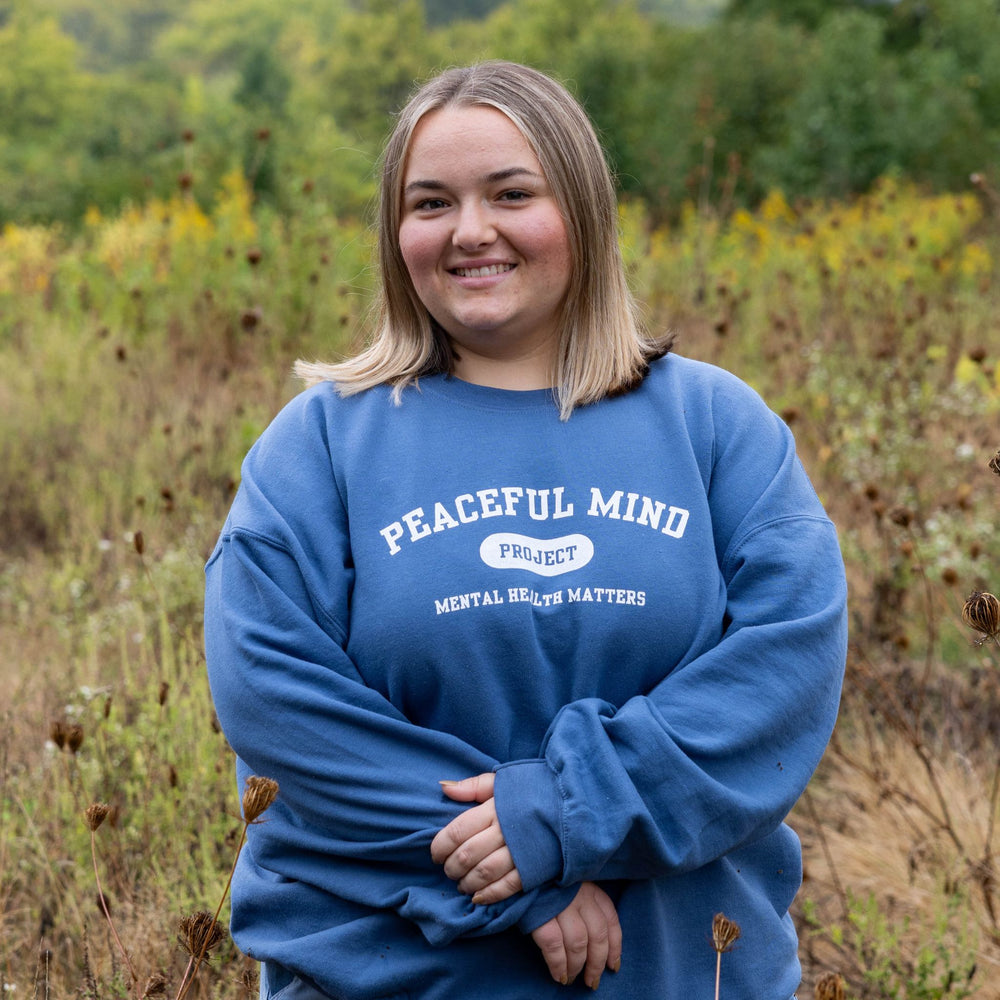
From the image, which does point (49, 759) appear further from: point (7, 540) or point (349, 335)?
point (349, 335)

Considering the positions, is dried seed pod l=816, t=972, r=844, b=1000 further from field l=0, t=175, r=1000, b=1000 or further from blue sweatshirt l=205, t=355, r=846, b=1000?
field l=0, t=175, r=1000, b=1000

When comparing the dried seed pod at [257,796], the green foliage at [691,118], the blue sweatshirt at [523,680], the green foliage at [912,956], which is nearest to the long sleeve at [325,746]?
the blue sweatshirt at [523,680]

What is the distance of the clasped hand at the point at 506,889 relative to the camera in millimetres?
1538

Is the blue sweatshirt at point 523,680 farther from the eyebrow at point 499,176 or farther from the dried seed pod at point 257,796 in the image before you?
the eyebrow at point 499,176

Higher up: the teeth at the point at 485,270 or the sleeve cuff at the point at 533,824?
the teeth at the point at 485,270

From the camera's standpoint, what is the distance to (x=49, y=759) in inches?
113

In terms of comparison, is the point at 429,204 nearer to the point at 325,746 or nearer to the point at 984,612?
the point at 325,746

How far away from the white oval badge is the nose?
48cm

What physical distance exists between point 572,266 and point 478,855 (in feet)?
3.21

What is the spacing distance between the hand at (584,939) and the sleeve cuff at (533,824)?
0.07m

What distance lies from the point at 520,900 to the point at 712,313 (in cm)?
497

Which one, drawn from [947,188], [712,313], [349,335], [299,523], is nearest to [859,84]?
[947,188]

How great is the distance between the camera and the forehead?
1.81 m

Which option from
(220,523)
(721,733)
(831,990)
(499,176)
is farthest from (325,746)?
(220,523)
